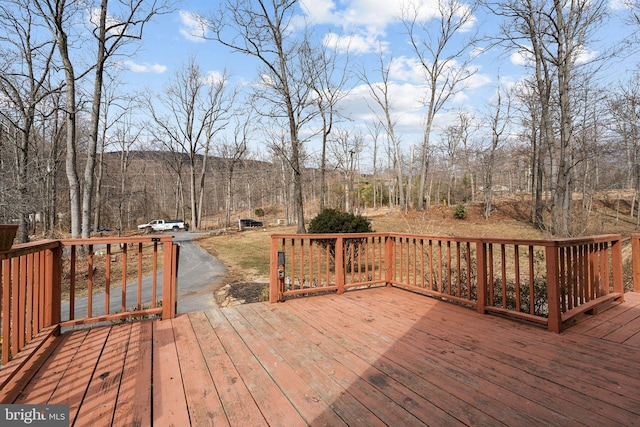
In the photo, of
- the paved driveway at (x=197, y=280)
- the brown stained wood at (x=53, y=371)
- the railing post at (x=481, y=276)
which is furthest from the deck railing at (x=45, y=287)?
the railing post at (x=481, y=276)

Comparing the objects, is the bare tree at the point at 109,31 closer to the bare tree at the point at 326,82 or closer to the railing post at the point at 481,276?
the bare tree at the point at 326,82

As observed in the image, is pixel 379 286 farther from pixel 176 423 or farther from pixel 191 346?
pixel 176 423

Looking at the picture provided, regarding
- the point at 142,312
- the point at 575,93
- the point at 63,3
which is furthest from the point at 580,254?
the point at 63,3

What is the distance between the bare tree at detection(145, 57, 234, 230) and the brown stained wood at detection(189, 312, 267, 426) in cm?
2362

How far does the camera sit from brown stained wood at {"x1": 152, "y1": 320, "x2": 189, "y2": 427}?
1.60 meters

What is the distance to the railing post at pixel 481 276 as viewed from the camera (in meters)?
3.23

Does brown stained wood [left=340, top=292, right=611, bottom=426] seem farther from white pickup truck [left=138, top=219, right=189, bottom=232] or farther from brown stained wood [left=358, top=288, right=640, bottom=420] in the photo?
white pickup truck [left=138, top=219, right=189, bottom=232]

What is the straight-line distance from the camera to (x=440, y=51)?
56.5 feet

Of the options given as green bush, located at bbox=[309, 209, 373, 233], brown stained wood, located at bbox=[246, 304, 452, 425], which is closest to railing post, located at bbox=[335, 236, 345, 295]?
brown stained wood, located at bbox=[246, 304, 452, 425]

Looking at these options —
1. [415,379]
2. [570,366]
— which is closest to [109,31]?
[415,379]

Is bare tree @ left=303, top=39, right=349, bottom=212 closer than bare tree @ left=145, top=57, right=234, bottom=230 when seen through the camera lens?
Yes

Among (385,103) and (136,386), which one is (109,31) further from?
(385,103)

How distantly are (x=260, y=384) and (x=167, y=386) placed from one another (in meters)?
0.57

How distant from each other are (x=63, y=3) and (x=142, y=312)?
11579 millimetres
